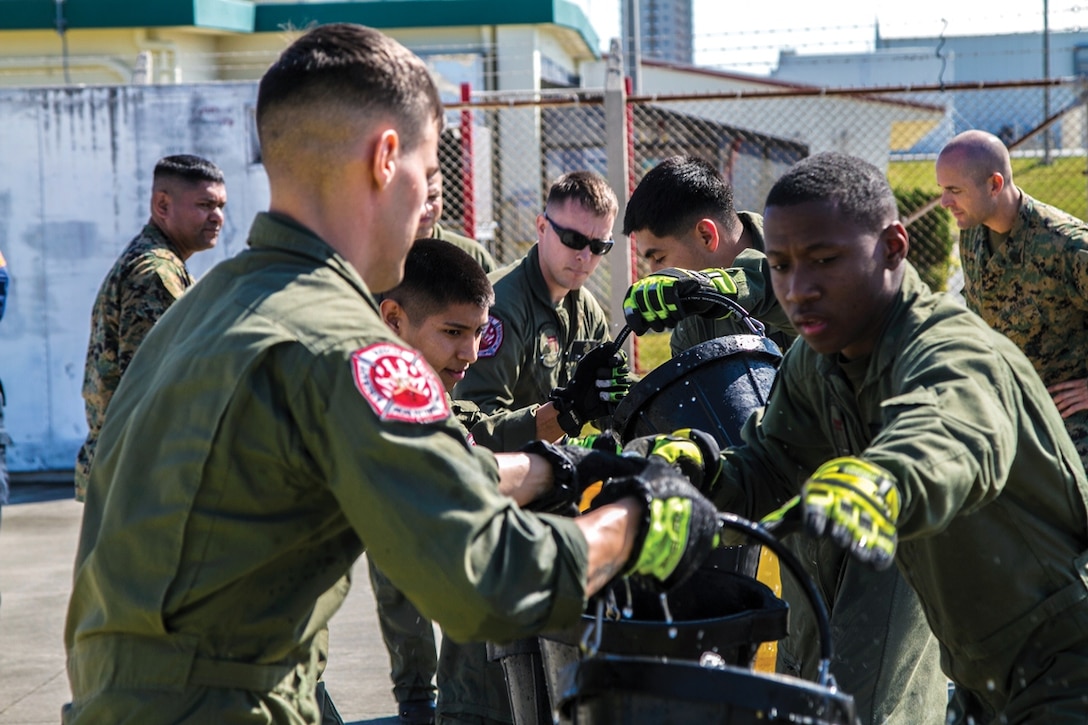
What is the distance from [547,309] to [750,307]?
1144 mm

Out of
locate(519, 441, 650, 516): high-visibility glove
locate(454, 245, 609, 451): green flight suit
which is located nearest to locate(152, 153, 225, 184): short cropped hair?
locate(454, 245, 609, 451): green flight suit

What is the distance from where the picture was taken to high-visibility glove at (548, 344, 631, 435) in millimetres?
4062

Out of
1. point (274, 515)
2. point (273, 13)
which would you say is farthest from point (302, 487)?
point (273, 13)

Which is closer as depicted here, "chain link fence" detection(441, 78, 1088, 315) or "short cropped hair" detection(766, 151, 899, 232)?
"short cropped hair" detection(766, 151, 899, 232)

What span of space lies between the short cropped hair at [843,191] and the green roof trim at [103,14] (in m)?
14.5

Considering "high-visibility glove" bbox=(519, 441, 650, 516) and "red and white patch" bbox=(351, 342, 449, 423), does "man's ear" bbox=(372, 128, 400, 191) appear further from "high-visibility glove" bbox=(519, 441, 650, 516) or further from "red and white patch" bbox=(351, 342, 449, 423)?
"high-visibility glove" bbox=(519, 441, 650, 516)

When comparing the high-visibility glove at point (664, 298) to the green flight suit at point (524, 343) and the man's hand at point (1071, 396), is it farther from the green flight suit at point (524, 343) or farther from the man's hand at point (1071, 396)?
the man's hand at point (1071, 396)

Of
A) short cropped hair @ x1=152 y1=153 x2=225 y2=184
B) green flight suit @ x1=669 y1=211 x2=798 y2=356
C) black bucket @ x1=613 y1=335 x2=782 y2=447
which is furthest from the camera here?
short cropped hair @ x1=152 y1=153 x2=225 y2=184

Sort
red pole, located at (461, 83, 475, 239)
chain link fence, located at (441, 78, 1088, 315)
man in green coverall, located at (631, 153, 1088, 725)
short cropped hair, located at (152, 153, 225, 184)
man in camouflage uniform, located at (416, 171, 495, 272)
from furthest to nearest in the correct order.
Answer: red pole, located at (461, 83, 475, 239), chain link fence, located at (441, 78, 1088, 315), short cropped hair, located at (152, 153, 225, 184), man in camouflage uniform, located at (416, 171, 495, 272), man in green coverall, located at (631, 153, 1088, 725)

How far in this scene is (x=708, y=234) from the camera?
4.87 meters

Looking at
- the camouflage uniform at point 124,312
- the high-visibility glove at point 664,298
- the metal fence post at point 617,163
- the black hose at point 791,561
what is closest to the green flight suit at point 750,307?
the high-visibility glove at point 664,298

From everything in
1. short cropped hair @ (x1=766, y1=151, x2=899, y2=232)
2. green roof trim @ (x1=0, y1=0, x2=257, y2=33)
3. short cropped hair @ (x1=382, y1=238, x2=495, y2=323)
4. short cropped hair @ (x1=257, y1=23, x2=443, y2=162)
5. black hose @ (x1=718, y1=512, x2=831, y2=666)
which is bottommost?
black hose @ (x1=718, y1=512, x2=831, y2=666)

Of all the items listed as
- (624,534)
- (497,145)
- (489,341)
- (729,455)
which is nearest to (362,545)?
(624,534)

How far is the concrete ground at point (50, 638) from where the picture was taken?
528cm
